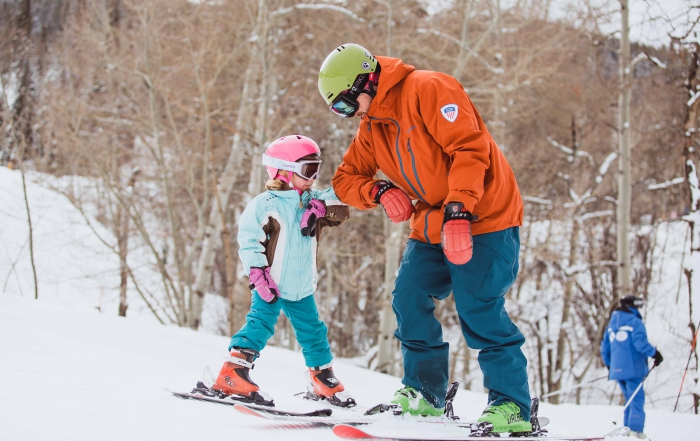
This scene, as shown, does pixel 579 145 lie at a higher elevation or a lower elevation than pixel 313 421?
higher

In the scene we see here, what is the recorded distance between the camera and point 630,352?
5781 mm

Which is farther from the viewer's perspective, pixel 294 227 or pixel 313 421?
pixel 294 227

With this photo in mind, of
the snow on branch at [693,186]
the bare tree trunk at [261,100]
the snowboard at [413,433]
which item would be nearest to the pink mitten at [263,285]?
the snowboard at [413,433]

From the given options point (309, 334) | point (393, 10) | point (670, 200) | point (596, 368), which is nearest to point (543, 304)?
point (596, 368)

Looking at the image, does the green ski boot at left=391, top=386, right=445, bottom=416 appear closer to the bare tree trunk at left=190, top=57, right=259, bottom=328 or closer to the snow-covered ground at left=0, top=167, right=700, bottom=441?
the snow-covered ground at left=0, top=167, right=700, bottom=441

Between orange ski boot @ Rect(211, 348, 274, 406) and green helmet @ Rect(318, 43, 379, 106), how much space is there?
143cm

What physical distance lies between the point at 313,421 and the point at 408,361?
0.58 metres

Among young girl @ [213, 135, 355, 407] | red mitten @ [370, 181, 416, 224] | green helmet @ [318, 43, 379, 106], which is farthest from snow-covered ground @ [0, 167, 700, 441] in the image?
green helmet @ [318, 43, 379, 106]

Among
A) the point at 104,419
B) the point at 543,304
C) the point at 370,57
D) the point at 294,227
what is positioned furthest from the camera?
the point at 543,304

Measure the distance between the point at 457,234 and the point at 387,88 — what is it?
0.78 metres

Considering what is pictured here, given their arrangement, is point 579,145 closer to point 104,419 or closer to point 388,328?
point 388,328

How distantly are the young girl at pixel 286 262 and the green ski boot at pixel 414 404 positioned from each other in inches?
20.5

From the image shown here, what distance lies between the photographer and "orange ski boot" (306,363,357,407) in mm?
3125

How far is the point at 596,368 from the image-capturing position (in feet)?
58.5
